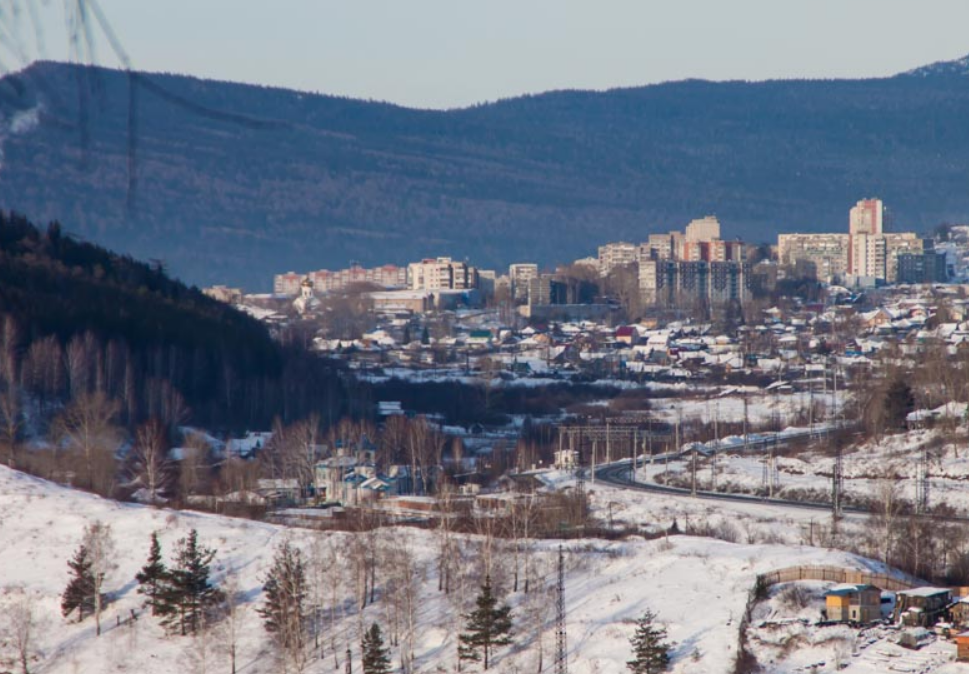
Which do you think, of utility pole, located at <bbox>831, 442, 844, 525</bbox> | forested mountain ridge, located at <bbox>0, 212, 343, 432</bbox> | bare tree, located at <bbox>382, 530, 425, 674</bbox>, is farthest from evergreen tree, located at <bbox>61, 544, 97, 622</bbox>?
forested mountain ridge, located at <bbox>0, 212, 343, 432</bbox>

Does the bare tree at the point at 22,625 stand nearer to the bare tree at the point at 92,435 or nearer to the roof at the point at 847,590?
the bare tree at the point at 92,435

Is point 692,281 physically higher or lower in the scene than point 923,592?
higher

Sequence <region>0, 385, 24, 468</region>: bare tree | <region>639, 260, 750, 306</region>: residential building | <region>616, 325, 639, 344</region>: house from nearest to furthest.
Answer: <region>0, 385, 24, 468</region>: bare tree → <region>616, 325, 639, 344</region>: house → <region>639, 260, 750, 306</region>: residential building

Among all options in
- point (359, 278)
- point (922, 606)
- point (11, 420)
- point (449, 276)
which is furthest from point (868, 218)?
point (922, 606)

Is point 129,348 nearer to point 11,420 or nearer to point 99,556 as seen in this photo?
point 11,420

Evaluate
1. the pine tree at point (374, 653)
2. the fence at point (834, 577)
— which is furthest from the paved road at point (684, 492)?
the pine tree at point (374, 653)

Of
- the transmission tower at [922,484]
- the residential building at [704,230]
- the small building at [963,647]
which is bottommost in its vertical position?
the transmission tower at [922,484]

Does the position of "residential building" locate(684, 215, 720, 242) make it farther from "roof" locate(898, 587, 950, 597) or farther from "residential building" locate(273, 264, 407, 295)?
"roof" locate(898, 587, 950, 597)
